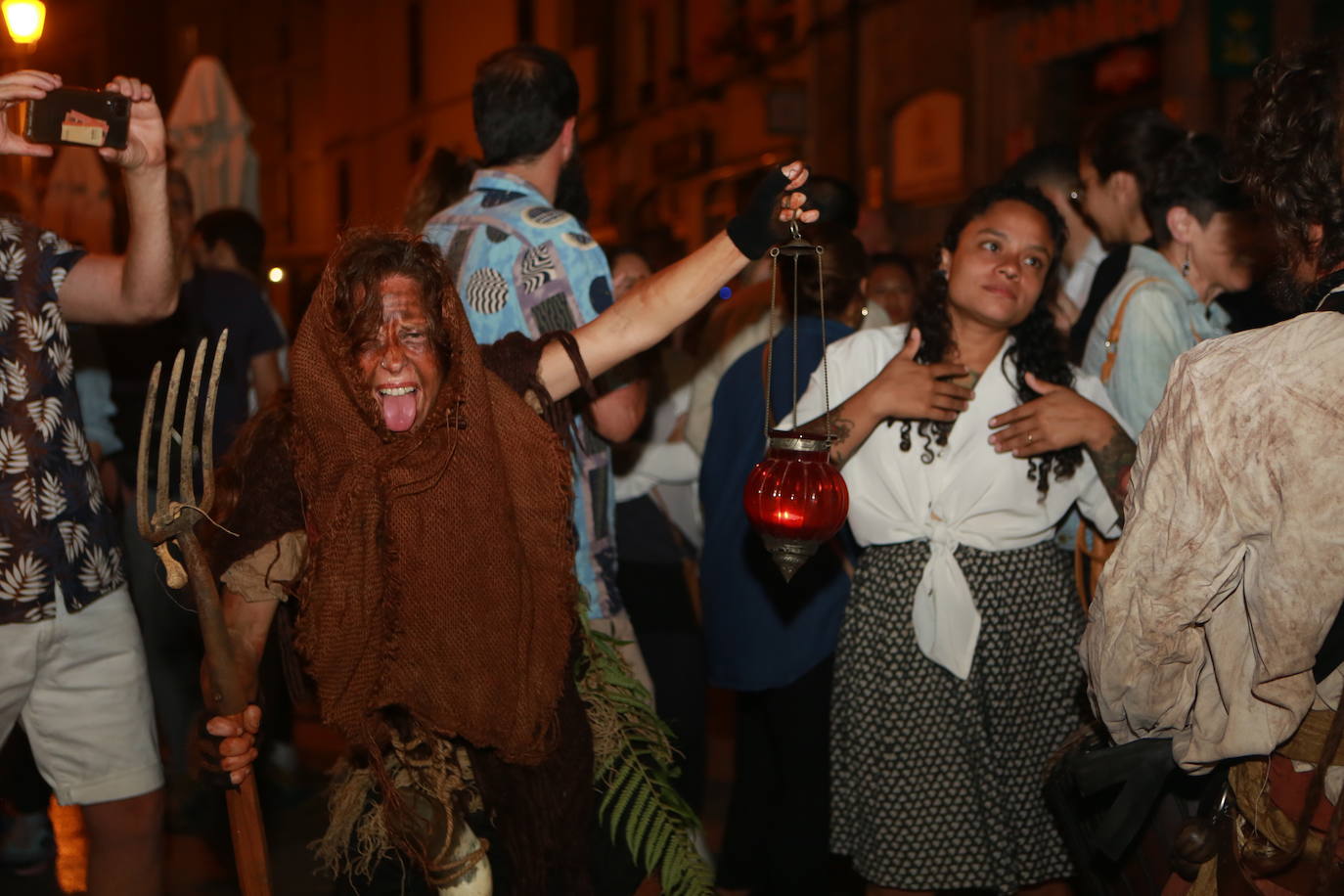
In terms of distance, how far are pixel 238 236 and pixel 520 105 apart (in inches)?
128

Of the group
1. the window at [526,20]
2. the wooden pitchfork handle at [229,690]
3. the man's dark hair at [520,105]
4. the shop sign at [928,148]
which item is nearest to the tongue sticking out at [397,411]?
the wooden pitchfork handle at [229,690]

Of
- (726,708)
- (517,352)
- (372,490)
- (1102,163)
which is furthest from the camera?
(726,708)

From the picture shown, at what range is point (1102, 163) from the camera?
15.6 feet

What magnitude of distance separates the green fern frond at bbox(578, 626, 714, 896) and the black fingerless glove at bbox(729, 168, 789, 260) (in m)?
0.88

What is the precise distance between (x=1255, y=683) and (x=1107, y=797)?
3.07 feet

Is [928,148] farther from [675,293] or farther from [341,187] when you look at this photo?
[341,187]

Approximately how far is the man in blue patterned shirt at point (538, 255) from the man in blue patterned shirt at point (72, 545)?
2.53 ft

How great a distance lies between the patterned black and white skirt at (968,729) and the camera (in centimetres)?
348

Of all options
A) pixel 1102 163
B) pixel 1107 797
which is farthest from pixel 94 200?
pixel 1107 797

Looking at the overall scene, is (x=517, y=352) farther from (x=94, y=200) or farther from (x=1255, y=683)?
(x=94, y=200)

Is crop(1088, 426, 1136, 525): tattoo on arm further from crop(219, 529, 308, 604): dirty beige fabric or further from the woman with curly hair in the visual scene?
crop(219, 529, 308, 604): dirty beige fabric

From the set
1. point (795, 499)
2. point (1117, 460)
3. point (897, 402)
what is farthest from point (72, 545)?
point (1117, 460)

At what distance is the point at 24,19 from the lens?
529 centimetres

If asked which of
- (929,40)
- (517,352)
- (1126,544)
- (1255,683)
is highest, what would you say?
(929,40)
